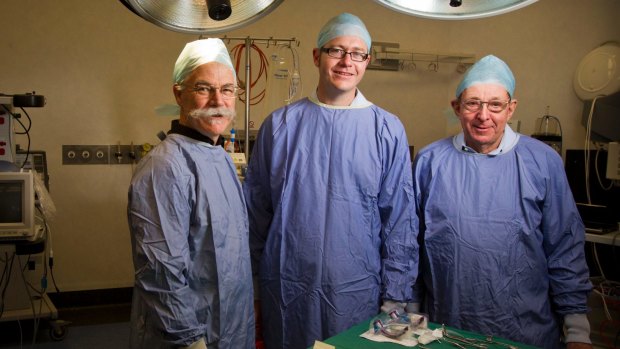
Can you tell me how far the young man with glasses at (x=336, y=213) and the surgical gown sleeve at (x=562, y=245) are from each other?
1.52 feet

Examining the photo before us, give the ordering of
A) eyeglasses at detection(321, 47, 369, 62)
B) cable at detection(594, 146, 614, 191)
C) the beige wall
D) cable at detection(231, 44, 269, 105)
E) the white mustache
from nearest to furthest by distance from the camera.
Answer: the white mustache → eyeglasses at detection(321, 47, 369, 62) → cable at detection(594, 146, 614, 191) → the beige wall → cable at detection(231, 44, 269, 105)

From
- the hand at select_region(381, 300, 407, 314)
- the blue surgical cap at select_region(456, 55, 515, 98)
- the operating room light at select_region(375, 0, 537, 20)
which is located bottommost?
the hand at select_region(381, 300, 407, 314)

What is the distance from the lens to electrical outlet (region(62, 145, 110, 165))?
12.2 ft

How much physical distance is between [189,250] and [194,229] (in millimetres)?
60

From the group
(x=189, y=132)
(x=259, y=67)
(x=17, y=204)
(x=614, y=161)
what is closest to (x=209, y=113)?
(x=189, y=132)

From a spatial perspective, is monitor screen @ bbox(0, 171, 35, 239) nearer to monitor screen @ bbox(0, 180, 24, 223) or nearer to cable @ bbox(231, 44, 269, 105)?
monitor screen @ bbox(0, 180, 24, 223)

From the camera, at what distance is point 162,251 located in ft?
4.36

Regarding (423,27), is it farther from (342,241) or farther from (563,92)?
(342,241)

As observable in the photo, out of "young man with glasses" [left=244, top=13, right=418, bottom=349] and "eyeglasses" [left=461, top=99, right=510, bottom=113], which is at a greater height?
"eyeglasses" [left=461, top=99, right=510, bottom=113]

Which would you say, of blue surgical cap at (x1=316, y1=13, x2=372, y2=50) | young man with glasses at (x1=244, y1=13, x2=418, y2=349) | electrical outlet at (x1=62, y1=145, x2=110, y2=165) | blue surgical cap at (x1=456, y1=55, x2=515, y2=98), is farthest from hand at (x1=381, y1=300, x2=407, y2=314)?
electrical outlet at (x1=62, y1=145, x2=110, y2=165)

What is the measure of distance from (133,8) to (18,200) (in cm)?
242

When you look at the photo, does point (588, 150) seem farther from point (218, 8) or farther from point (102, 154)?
point (102, 154)

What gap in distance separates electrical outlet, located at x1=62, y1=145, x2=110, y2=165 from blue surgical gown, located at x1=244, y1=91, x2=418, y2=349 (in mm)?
2294

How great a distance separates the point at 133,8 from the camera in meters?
0.77
